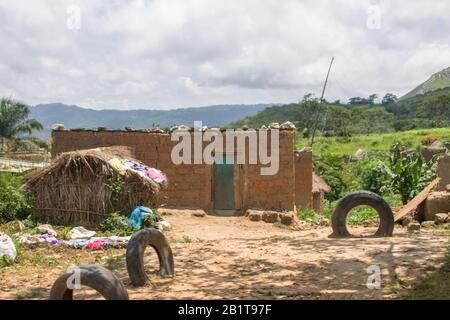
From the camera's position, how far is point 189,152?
1603 cm

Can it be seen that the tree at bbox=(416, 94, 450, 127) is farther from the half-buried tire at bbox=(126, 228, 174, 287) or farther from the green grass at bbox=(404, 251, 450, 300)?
the half-buried tire at bbox=(126, 228, 174, 287)

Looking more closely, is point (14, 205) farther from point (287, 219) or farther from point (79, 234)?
point (287, 219)

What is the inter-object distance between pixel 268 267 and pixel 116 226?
5508 mm

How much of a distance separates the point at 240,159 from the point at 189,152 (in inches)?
61.3

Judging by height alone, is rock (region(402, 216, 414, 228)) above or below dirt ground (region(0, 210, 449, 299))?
above

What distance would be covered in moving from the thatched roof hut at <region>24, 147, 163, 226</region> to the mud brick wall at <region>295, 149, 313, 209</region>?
6975mm

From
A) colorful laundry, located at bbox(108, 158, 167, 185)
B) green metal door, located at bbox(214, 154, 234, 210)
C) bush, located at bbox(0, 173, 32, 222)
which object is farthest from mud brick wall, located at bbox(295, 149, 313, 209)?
bush, located at bbox(0, 173, 32, 222)

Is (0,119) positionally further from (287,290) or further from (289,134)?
(287,290)

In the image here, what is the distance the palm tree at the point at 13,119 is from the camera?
3544 cm

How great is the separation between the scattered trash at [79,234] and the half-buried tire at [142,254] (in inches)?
164

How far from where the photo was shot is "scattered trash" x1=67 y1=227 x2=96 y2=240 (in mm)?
11070

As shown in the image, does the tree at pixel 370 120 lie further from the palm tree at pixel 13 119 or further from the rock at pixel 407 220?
the rock at pixel 407 220

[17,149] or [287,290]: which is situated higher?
[17,149]
